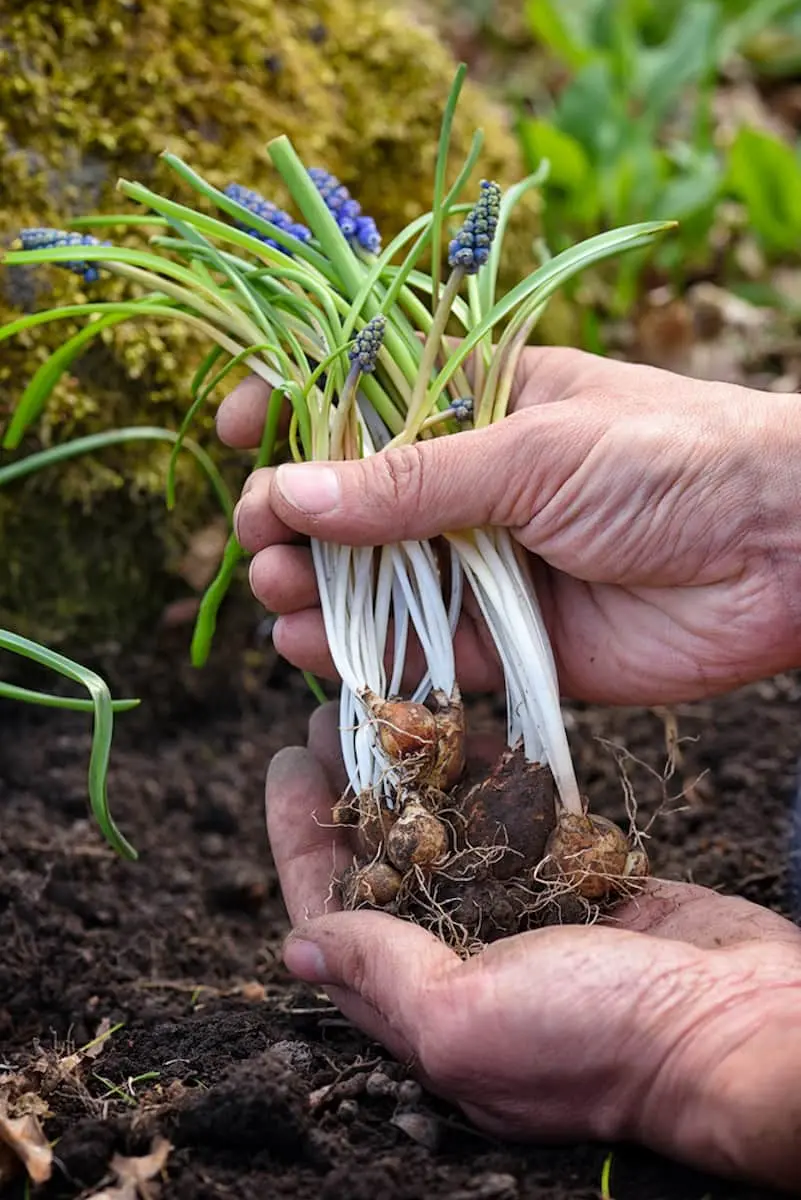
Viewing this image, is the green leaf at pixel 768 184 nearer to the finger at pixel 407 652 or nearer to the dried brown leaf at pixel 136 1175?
the finger at pixel 407 652

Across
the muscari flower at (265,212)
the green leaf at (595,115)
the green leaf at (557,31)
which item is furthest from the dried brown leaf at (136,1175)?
the green leaf at (557,31)

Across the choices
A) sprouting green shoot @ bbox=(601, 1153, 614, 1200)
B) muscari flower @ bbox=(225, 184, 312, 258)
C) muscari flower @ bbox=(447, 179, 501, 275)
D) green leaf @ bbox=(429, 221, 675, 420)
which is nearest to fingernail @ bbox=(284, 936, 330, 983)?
sprouting green shoot @ bbox=(601, 1153, 614, 1200)

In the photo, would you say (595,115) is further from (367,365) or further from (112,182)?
(367,365)

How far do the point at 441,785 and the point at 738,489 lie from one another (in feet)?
1.72

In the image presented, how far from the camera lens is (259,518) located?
161 centimetres

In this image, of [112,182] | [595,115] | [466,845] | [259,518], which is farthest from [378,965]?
[595,115]

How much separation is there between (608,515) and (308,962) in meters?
0.64

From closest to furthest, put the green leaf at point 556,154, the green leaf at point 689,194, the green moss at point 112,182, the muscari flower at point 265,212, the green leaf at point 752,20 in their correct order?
the muscari flower at point 265,212 → the green moss at point 112,182 → the green leaf at point 556,154 → the green leaf at point 689,194 → the green leaf at point 752,20

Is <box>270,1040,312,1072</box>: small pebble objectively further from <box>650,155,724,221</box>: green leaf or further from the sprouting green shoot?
<box>650,155,724,221</box>: green leaf

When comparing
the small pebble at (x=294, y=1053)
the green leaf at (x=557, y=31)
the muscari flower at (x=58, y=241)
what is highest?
the green leaf at (x=557, y=31)

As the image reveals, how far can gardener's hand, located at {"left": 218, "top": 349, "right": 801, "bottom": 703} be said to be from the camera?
4.93ft

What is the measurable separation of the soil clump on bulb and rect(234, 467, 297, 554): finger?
0.80 feet

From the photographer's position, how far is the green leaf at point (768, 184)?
125 inches

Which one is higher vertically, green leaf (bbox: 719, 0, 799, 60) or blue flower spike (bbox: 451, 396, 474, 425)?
green leaf (bbox: 719, 0, 799, 60)
